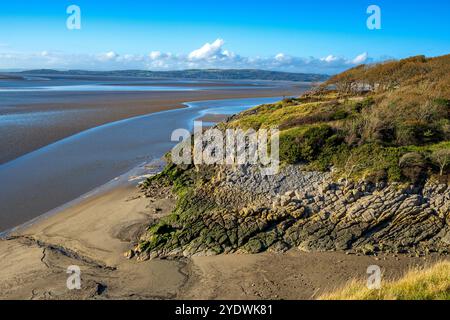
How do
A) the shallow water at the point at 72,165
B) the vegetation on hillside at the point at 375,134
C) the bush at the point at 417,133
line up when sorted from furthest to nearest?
the shallow water at the point at 72,165, the bush at the point at 417,133, the vegetation on hillside at the point at 375,134

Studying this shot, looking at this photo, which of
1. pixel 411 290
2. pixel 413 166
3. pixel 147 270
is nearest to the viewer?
pixel 411 290

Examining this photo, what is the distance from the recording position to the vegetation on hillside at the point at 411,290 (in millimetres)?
6828

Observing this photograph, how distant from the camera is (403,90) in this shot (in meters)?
19.3

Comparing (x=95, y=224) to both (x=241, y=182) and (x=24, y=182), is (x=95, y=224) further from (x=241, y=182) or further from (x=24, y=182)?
(x=24, y=182)

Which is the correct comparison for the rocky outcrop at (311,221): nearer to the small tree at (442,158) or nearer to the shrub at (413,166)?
the shrub at (413,166)

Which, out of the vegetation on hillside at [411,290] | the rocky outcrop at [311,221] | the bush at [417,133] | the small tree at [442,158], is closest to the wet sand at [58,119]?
the rocky outcrop at [311,221]

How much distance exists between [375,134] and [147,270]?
8.16 m

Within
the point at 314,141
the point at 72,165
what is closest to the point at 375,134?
the point at 314,141

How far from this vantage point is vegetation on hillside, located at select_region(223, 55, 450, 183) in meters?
11.7

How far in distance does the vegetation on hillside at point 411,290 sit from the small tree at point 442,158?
4.49 metres

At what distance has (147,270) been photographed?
9758mm

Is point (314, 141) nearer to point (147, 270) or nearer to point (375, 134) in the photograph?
point (375, 134)

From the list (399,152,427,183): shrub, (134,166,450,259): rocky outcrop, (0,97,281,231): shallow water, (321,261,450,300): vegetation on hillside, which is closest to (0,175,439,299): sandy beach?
(134,166,450,259): rocky outcrop
